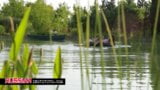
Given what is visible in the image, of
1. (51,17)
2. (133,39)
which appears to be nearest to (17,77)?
(51,17)

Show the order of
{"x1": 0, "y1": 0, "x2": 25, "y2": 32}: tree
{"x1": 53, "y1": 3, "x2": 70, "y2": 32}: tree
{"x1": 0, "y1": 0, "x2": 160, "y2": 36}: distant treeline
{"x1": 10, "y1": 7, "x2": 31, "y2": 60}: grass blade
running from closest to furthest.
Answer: {"x1": 10, "y1": 7, "x2": 31, "y2": 60}: grass blade
{"x1": 0, "y1": 0, "x2": 25, "y2": 32}: tree
{"x1": 0, "y1": 0, "x2": 160, "y2": 36}: distant treeline
{"x1": 53, "y1": 3, "x2": 70, "y2": 32}: tree

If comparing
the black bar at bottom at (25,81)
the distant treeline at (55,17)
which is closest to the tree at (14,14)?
the distant treeline at (55,17)

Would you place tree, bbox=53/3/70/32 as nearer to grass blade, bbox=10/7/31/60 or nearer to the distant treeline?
the distant treeline

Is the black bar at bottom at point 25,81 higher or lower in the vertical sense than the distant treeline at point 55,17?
lower

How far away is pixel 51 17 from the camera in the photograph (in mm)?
1415

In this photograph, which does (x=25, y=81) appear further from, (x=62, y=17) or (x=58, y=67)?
(x=62, y=17)

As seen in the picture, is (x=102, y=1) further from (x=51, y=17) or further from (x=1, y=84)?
(x=1, y=84)

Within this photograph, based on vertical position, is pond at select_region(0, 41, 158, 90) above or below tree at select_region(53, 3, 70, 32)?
below

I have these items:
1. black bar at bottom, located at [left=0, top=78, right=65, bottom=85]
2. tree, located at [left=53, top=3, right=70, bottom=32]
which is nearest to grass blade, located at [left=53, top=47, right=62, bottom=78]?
black bar at bottom, located at [left=0, top=78, right=65, bottom=85]

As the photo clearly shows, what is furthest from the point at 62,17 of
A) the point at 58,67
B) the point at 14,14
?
the point at 58,67

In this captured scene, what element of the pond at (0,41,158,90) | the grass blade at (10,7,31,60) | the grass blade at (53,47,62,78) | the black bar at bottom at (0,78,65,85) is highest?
the grass blade at (10,7,31,60)

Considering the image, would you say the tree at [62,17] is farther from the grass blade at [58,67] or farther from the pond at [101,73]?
the grass blade at [58,67]

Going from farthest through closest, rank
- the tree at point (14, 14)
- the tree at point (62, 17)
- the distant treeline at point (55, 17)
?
1. the tree at point (62, 17)
2. the distant treeline at point (55, 17)
3. the tree at point (14, 14)

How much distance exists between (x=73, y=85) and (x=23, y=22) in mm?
2589
